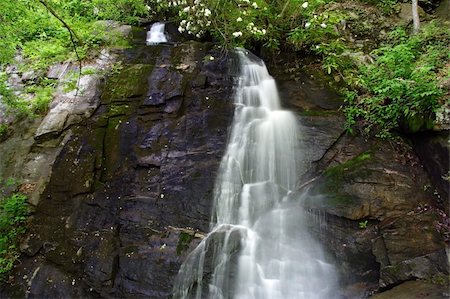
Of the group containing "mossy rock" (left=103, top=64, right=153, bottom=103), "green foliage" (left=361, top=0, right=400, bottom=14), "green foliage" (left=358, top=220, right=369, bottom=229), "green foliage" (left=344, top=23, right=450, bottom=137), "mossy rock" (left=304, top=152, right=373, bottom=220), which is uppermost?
"green foliage" (left=361, top=0, right=400, bottom=14)

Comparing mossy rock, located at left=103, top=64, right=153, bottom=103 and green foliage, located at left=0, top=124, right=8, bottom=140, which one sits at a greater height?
mossy rock, located at left=103, top=64, right=153, bottom=103

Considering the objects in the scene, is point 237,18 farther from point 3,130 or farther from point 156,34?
point 3,130

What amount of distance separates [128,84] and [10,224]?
3781 millimetres

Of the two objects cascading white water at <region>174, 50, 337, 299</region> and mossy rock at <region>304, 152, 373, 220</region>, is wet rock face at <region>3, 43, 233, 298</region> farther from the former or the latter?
mossy rock at <region>304, 152, 373, 220</region>

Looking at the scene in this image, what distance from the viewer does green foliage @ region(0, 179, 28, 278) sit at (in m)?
6.31

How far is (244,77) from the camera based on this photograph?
787cm

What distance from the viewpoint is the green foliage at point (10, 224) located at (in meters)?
6.31

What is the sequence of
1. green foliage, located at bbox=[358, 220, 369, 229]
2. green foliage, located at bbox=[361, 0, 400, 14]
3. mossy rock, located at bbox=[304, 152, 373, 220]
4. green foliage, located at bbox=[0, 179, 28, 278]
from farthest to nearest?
green foliage, located at bbox=[361, 0, 400, 14] < green foliage, located at bbox=[0, 179, 28, 278] < mossy rock, located at bbox=[304, 152, 373, 220] < green foliage, located at bbox=[358, 220, 369, 229]

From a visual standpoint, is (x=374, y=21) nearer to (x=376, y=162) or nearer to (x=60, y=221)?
(x=376, y=162)

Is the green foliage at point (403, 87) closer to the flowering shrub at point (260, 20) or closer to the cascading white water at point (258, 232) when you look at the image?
the cascading white water at point (258, 232)

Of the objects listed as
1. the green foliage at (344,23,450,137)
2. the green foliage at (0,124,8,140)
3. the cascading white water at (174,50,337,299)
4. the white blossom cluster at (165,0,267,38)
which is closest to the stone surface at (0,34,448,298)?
the cascading white water at (174,50,337,299)

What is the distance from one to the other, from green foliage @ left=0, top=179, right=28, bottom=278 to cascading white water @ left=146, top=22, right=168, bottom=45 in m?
5.50

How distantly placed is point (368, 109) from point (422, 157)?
133 cm

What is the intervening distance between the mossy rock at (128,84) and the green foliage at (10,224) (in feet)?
9.14
